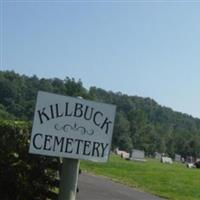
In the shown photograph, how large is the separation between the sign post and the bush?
4.80m

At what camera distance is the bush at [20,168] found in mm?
9344

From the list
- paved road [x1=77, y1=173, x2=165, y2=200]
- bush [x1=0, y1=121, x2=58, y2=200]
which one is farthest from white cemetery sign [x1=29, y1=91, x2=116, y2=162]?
paved road [x1=77, y1=173, x2=165, y2=200]

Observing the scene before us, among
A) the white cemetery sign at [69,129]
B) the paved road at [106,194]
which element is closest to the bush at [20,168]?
the paved road at [106,194]

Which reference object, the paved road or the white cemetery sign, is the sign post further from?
the paved road

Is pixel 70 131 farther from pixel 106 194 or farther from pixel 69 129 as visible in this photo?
pixel 106 194

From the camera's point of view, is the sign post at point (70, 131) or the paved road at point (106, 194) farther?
the paved road at point (106, 194)

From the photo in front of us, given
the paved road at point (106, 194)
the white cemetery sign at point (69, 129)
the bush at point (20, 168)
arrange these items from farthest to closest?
the paved road at point (106, 194), the bush at point (20, 168), the white cemetery sign at point (69, 129)

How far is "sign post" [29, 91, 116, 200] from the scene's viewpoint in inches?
177

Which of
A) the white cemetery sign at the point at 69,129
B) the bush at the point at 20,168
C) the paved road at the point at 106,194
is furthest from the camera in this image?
the paved road at the point at 106,194

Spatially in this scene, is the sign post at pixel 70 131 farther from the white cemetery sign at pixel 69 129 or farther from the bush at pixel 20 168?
the bush at pixel 20 168

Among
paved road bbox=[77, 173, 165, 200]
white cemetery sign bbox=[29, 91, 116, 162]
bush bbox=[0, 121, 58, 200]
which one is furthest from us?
paved road bbox=[77, 173, 165, 200]

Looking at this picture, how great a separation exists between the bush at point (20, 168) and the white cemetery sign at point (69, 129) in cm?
490

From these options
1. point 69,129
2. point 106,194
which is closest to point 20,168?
point 69,129

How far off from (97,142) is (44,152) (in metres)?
Answer: 0.42
